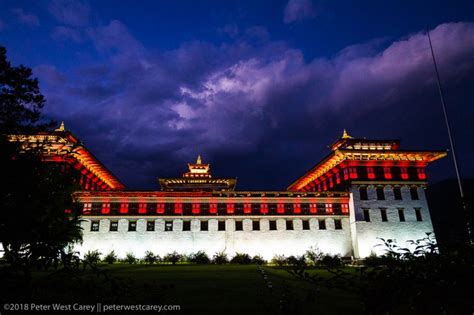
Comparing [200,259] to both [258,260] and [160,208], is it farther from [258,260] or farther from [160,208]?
[160,208]

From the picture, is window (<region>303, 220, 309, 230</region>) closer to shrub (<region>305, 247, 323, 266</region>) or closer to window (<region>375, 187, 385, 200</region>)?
shrub (<region>305, 247, 323, 266</region>)

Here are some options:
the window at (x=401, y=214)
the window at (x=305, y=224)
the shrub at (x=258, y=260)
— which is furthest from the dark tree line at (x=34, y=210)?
the window at (x=401, y=214)

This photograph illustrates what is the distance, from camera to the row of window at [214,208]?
128 ft

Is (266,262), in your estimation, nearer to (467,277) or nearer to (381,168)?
(381,168)

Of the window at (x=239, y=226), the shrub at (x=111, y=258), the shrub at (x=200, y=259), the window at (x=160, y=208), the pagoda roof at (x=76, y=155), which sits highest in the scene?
the pagoda roof at (x=76, y=155)

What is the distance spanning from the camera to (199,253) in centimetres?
3712

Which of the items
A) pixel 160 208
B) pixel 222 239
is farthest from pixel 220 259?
pixel 160 208

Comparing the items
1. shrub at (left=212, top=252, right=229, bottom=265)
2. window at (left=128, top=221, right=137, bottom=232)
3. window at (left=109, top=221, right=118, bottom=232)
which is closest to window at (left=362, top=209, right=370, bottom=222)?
shrub at (left=212, top=252, right=229, bottom=265)

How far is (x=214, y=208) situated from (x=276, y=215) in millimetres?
8508

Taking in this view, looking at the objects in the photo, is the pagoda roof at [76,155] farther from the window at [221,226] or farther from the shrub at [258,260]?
the shrub at [258,260]

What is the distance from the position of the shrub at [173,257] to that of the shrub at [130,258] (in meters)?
3.57

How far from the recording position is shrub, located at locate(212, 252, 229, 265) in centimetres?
3544

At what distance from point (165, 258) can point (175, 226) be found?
434 cm

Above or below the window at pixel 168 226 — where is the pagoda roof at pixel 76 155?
above
